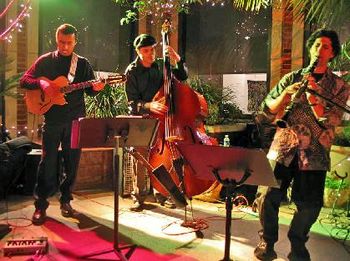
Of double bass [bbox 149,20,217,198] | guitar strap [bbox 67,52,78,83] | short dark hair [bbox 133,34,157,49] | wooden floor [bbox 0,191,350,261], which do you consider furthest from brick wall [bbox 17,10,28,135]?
double bass [bbox 149,20,217,198]

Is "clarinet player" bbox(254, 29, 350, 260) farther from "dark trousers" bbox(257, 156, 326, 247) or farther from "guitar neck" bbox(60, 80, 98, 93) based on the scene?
"guitar neck" bbox(60, 80, 98, 93)

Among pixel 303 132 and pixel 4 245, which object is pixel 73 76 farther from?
pixel 303 132

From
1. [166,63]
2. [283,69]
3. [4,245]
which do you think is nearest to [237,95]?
[283,69]

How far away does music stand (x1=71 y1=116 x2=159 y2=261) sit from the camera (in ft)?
10.6

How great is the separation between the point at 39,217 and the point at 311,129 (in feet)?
9.00

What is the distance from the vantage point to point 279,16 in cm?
614

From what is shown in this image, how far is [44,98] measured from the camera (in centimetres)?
419

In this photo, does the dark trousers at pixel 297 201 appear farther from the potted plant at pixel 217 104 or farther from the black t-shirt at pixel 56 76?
the potted plant at pixel 217 104

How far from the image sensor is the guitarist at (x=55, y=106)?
164 inches

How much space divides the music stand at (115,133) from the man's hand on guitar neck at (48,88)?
1.00m

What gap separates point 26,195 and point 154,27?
149 inches

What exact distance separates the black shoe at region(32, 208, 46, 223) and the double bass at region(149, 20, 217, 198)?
121cm

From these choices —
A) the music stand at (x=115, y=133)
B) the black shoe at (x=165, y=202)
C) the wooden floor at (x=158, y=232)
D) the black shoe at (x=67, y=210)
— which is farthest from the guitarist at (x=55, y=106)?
the black shoe at (x=165, y=202)

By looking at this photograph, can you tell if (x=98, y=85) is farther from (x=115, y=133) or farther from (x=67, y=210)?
(x=67, y=210)
